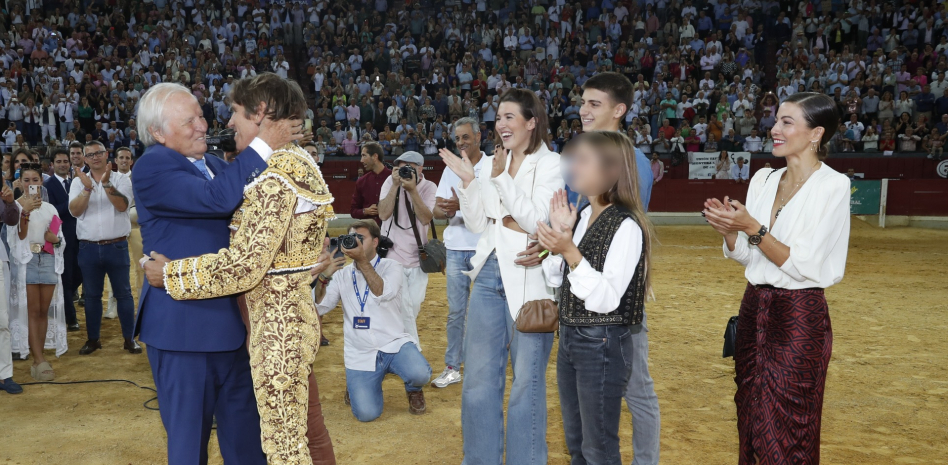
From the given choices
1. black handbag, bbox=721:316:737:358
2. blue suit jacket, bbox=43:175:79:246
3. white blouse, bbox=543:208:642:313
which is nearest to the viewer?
white blouse, bbox=543:208:642:313

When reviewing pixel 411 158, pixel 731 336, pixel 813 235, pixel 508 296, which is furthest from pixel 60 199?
pixel 813 235

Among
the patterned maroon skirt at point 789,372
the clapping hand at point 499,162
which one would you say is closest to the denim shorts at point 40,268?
the clapping hand at point 499,162

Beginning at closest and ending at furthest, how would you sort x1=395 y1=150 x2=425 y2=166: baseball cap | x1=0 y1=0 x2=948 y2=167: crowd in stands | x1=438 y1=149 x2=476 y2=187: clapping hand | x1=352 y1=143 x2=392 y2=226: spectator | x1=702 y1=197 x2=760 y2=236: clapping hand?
1. x1=702 y1=197 x2=760 y2=236: clapping hand
2. x1=438 y1=149 x2=476 y2=187: clapping hand
3. x1=395 y1=150 x2=425 y2=166: baseball cap
4. x1=352 y1=143 x2=392 y2=226: spectator
5. x1=0 y1=0 x2=948 y2=167: crowd in stands

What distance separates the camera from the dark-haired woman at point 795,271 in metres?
3.44

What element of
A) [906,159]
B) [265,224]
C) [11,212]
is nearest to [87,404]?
[11,212]

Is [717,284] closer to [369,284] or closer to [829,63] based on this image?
[369,284]

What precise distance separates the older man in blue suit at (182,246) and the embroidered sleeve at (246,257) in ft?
0.25

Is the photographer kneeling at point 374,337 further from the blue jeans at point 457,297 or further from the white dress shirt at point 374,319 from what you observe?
the blue jeans at point 457,297

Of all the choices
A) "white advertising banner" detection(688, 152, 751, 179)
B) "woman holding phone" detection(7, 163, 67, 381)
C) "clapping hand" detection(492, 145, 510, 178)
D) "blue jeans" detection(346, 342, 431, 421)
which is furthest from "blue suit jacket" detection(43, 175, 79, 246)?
"white advertising banner" detection(688, 152, 751, 179)

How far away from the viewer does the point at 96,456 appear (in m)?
4.71

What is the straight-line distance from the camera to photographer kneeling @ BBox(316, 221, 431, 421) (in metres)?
5.38

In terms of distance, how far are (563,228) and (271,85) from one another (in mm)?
1226

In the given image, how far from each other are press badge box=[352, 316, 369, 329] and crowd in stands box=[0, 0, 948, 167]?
13134mm

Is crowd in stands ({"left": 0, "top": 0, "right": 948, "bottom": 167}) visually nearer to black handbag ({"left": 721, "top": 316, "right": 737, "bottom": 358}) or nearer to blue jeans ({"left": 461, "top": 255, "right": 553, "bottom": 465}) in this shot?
black handbag ({"left": 721, "top": 316, "right": 737, "bottom": 358})
